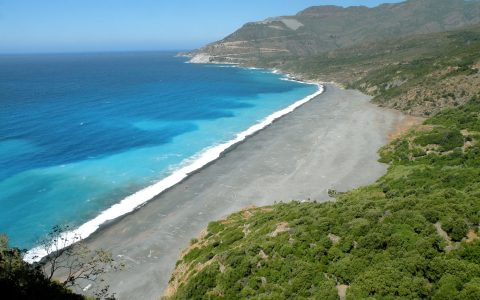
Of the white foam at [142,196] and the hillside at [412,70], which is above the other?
the hillside at [412,70]

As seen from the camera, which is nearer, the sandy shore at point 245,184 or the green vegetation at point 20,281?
the green vegetation at point 20,281

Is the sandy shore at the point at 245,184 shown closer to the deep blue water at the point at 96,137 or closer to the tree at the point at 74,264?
the tree at the point at 74,264

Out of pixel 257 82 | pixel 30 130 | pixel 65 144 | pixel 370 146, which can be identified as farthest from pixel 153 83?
pixel 370 146

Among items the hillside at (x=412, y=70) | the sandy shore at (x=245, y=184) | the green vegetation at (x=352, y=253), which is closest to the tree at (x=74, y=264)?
the sandy shore at (x=245, y=184)

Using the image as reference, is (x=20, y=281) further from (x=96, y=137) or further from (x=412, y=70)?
(x=412, y=70)

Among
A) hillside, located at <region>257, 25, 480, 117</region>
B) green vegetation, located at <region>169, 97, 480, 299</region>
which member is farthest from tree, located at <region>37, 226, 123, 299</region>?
hillside, located at <region>257, 25, 480, 117</region>

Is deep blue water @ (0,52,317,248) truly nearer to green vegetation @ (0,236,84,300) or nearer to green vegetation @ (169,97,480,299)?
green vegetation @ (0,236,84,300)
